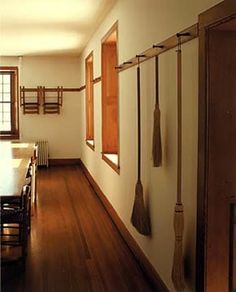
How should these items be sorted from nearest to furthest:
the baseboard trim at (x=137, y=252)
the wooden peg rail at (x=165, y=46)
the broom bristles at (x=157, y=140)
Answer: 1. the wooden peg rail at (x=165, y=46)
2. the broom bristles at (x=157, y=140)
3. the baseboard trim at (x=137, y=252)

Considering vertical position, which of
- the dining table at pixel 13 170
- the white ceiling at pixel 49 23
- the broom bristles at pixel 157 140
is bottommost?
the dining table at pixel 13 170

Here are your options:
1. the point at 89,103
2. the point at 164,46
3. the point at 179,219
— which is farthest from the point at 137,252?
the point at 89,103

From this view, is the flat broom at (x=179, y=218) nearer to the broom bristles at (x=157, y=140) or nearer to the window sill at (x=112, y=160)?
the broom bristles at (x=157, y=140)

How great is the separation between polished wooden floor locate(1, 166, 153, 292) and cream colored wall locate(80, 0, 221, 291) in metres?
0.24

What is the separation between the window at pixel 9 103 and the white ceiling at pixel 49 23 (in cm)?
103

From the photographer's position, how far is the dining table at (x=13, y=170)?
3.21 m

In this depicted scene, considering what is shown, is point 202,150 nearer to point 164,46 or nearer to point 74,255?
point 164,46

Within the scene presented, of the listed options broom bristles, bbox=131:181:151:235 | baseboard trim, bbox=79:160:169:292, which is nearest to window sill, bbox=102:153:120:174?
baseboard trim, bbox=79:160:169:292

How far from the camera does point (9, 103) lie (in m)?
9.70

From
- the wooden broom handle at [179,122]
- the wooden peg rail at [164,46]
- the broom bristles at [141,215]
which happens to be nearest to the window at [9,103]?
the wooden peg rail at [164,46]

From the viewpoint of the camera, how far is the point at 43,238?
442cm

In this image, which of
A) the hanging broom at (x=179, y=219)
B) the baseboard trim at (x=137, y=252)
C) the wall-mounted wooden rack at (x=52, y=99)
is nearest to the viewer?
the hanging broom at (x=179, y=219)

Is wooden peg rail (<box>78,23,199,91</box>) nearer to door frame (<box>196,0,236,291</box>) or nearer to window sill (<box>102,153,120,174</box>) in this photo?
door frame (<box>196,0,236,291</box>)

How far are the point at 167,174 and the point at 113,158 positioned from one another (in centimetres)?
261
